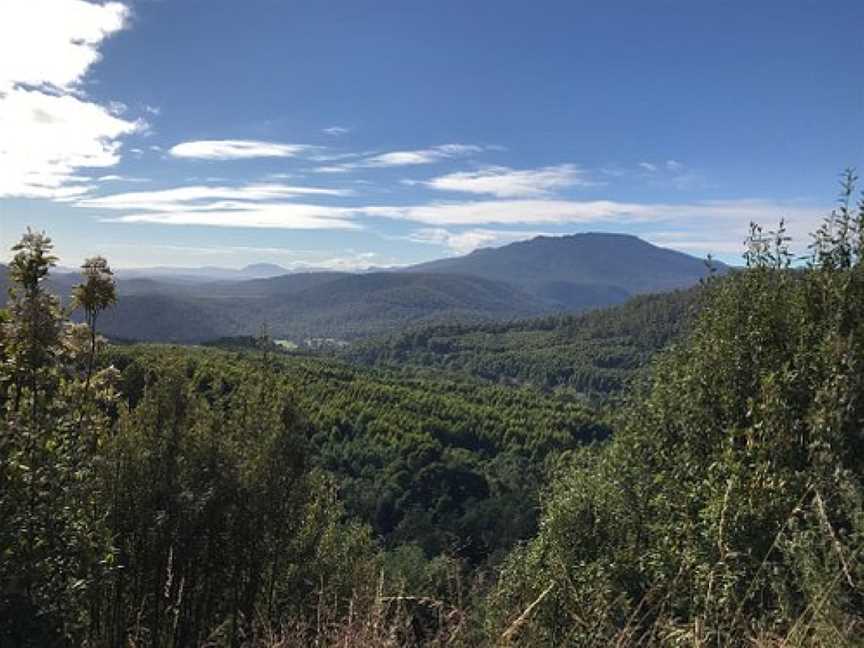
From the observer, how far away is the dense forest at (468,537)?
4254 mm

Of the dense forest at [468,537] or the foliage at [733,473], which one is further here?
the foliage at [733,473]

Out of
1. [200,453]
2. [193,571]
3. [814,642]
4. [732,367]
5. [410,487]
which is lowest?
[410,487]

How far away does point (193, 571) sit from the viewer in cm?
1033

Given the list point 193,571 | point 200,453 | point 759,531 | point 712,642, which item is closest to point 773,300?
point 759,531

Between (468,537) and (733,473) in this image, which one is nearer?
(733,473)

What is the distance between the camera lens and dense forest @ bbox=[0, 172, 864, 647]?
425 cm

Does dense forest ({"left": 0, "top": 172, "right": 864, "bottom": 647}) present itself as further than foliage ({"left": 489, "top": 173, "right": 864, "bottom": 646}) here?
No

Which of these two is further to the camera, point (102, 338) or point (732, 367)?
point (732, 367)

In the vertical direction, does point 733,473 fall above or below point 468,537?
above

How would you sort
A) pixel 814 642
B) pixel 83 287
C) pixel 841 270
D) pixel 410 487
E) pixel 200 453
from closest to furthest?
pixel 814 642, pixel 83 287, pixel 841 270, pixel 200 453, pixel 410 487

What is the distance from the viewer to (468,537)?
33.5ft

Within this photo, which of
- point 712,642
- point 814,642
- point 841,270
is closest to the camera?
point 814,642

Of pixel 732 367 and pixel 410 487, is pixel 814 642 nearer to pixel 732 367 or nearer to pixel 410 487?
pixel 732 367

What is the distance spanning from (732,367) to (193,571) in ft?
28.1
